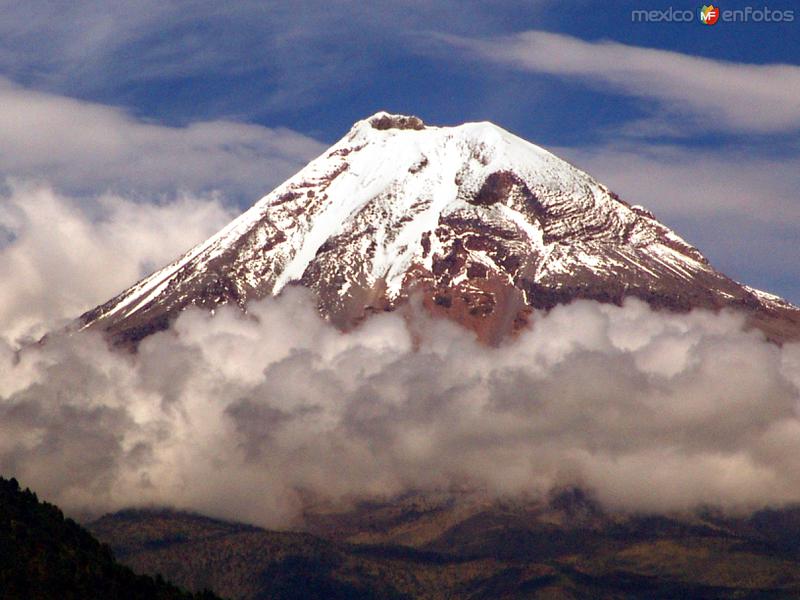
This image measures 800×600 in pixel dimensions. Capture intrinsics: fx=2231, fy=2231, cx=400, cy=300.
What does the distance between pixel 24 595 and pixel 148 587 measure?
51.8 feet

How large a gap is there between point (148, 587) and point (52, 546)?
364 inches

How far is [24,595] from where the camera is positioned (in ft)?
603

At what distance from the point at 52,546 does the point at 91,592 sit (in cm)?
916

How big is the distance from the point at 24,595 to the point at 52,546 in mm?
13620

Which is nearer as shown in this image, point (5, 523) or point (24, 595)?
point (24, 595)

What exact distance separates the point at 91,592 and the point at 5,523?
13.5 metres

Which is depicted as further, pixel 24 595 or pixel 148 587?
pixel 148 587

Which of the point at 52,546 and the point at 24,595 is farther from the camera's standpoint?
the point at 52,546

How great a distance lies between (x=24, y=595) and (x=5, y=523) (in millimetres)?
16082

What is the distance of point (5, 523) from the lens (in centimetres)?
19875

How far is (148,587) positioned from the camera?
197000 mm

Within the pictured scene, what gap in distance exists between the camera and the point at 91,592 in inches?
7475

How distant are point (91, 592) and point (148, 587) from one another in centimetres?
821
